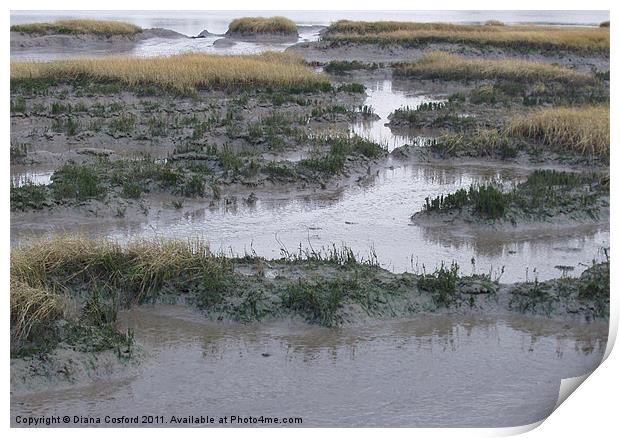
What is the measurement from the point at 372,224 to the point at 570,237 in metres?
2.96

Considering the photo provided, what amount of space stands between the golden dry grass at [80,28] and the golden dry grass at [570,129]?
2355 centimetres

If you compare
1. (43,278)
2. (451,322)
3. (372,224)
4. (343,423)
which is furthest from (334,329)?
(372,224)

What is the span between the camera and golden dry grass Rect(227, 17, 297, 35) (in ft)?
84.5

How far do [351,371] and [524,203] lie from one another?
6.19 meters

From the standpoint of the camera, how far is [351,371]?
7.54m

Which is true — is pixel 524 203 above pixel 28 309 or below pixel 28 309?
above

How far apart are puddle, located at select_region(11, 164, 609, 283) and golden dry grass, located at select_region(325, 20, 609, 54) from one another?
17.2m

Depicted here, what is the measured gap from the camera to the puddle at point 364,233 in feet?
35.4

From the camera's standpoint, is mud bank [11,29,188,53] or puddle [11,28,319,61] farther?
mud bank [11,29,188,53]

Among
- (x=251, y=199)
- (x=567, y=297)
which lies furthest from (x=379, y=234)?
(x=567, y=297)

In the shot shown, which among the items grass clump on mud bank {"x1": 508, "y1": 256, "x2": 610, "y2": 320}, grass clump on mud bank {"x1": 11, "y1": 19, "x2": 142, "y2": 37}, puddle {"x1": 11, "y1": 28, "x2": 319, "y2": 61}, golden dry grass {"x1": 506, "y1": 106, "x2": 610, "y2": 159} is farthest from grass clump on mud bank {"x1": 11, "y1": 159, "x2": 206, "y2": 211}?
grass clump on mud bank {"x1": 11, "y1": 19, "x2": 142, "y2": 37}

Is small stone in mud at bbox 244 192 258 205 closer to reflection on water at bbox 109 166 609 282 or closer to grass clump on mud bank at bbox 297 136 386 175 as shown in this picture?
reflection on water at bbox 109 166 609 282

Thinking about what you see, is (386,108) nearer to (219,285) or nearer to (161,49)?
(161,49)

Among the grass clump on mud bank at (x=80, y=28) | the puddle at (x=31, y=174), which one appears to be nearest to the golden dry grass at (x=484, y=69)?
the grass clump on mud bank at (x=80, y=28)
